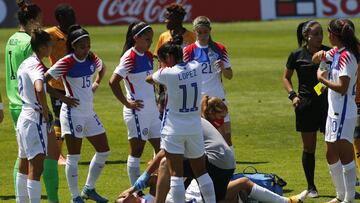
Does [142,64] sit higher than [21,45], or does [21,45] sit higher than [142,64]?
[21,45]

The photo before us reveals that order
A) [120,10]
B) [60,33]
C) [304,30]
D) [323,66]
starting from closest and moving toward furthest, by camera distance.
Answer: [323,66] < [304,30] < [60,33] < [120,10]

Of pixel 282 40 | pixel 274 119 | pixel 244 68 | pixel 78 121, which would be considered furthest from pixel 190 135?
pixel 282 40

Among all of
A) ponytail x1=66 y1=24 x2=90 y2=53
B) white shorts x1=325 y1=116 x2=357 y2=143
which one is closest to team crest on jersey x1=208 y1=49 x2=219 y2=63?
ponytail x1=66 y1=24 x2=90 y2=53

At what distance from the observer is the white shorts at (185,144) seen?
11523mm

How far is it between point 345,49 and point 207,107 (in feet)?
5.62

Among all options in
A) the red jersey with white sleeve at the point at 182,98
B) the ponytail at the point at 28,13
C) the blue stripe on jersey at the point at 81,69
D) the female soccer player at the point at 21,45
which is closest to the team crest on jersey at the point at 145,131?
the blue stripe on jersey at the point at 81,69

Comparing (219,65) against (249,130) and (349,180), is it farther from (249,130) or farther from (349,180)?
(249,130)

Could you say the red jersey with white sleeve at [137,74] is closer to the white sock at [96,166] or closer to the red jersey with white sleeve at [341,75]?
the white sock at [96,166]

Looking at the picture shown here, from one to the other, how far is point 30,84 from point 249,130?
8127mm

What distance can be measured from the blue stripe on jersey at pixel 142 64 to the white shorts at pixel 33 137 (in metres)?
1.83

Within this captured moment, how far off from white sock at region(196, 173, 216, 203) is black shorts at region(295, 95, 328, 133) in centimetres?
260

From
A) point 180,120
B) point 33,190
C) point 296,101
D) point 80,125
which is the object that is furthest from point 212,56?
point 33,190

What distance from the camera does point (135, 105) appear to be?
525 inches

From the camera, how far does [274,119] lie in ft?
66.9
